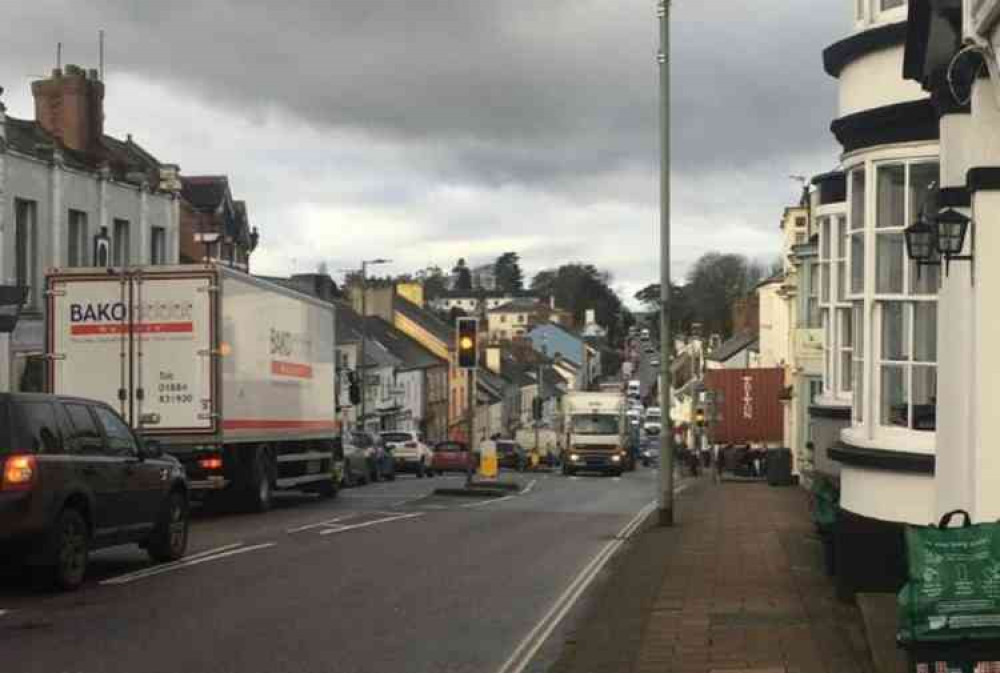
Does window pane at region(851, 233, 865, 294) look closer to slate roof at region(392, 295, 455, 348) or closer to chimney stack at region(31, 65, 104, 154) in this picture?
chimney stack at region(31, 65, 104, 154)

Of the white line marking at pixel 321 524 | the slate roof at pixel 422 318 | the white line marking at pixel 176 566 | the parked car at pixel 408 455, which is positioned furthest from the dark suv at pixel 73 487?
the slate roof at pixel 422 318

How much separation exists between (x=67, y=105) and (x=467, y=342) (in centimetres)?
1664

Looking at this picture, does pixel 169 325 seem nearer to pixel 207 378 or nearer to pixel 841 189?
pixel 207 378

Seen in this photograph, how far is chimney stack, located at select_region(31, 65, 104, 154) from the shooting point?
122 feet

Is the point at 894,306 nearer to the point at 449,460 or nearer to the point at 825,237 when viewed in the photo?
the point at 825,237

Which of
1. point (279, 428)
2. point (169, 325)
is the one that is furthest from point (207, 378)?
point (279, 428)

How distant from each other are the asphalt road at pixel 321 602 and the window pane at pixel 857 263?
3.64m

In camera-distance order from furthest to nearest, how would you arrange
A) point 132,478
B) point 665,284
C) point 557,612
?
1. point 665,284
2. point 132,478
3. point 557,612

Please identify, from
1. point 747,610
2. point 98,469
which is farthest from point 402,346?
point 747,610

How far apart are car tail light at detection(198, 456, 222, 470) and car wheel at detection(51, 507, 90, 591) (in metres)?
7.88

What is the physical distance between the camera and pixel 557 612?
11.6 metres

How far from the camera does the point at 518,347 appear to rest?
129250mm

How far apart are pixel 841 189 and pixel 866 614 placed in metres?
9.84

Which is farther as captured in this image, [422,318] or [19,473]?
[422,318]
